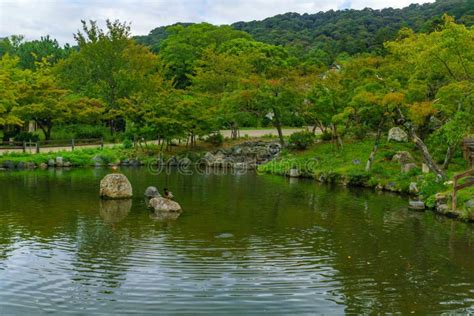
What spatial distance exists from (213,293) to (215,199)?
13416 millimetres

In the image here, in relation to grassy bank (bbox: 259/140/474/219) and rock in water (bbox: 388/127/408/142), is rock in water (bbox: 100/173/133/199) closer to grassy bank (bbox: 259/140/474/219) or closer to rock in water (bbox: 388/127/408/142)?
grassy bank (bbox: 259/140/474/219)

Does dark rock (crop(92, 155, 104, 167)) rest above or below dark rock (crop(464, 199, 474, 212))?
above

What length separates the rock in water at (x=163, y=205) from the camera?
70.6 ft

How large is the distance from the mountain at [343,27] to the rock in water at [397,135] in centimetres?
3708

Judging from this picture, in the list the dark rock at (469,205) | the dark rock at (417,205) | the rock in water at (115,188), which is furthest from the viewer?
the rock in water at (115,188)

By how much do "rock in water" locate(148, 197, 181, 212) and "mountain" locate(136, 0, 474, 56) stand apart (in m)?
60.5

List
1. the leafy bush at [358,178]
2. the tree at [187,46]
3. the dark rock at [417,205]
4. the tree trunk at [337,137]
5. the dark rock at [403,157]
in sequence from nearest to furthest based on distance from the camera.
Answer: the dark rock at [417,205] < the leafy bush at [358,178] < the dark rock at [403,157] < the tree trunk at [337,137] < the tree at [187,46]

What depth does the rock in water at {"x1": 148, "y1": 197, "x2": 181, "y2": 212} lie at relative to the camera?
70.6 feet

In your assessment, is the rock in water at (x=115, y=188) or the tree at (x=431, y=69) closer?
the rock in water at (x=115, y=188)

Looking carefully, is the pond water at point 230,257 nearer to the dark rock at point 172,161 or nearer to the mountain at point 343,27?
the dark rock at point 172,161

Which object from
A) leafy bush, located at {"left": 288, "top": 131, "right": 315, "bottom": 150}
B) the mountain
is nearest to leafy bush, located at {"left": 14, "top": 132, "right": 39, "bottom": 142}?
leafy bush, located at {"left": 288, "top": 131, "right": 315, "bottom": 150}

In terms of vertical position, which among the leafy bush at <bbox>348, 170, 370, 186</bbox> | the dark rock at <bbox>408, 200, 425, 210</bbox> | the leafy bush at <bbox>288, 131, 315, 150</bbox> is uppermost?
the leafy bush at <bbox>288, 131, 315, 150</bbox>

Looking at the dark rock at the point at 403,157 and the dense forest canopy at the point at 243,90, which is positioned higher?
the dense forest canopy at the point at 243,90

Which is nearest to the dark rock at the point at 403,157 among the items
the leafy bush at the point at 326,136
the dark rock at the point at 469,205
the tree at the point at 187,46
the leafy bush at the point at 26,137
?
the leafy bush at the point at 326,136
